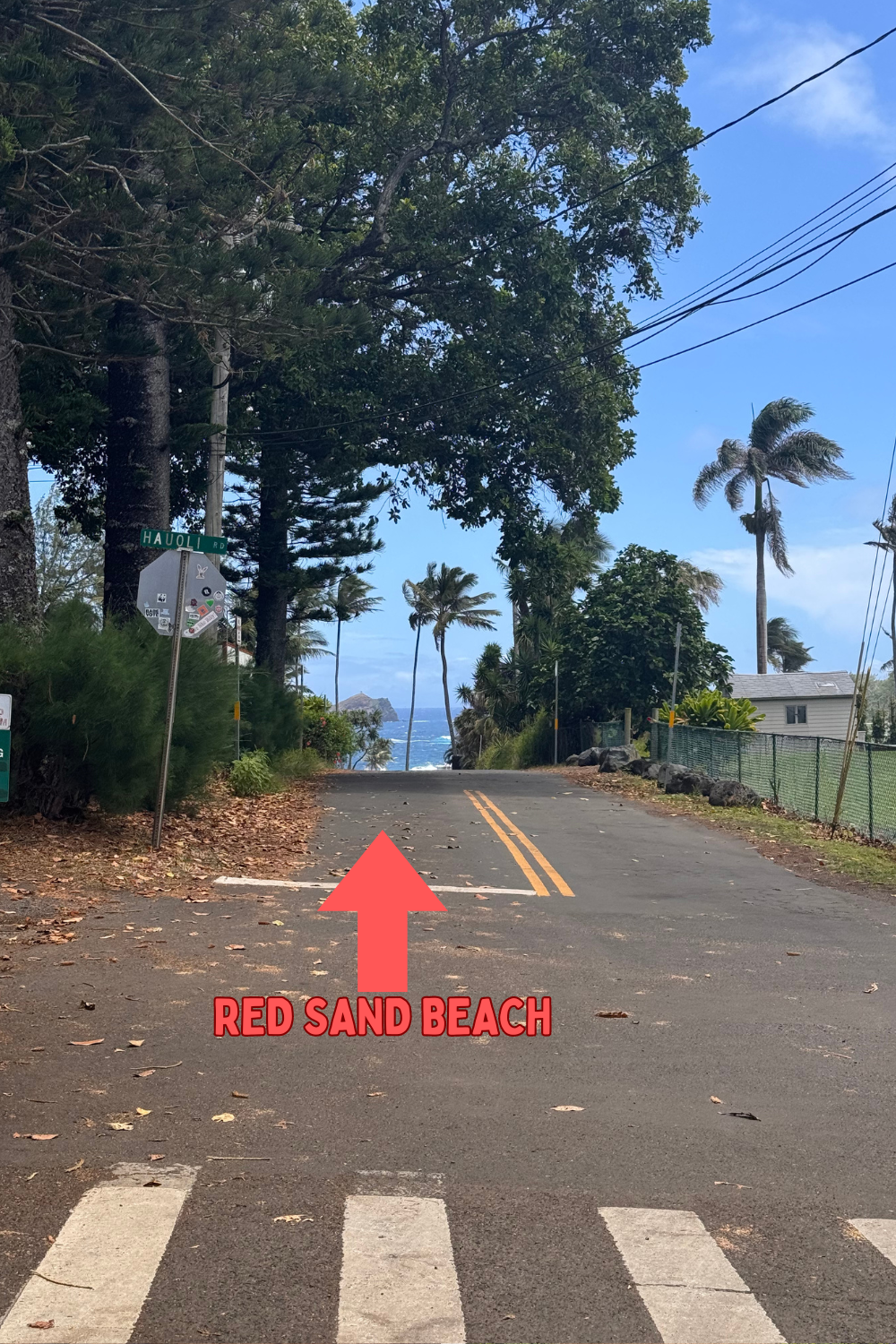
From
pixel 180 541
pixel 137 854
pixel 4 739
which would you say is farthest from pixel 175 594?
pixel 4 739

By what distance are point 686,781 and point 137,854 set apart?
1367 cm

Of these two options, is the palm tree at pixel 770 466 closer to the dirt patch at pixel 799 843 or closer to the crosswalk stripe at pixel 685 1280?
the dirt patch at pixel 799 843

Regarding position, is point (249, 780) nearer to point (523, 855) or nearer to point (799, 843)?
point (523, 855)

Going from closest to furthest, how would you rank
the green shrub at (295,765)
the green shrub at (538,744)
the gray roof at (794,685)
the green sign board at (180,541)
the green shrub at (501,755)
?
the green sign board at (180,541) < the green shrub at (295,765) < the green shrub at (538,744) < the green shrub at (501,755) < the gray roof at (794,685)

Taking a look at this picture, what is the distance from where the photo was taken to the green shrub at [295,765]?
2712 cm

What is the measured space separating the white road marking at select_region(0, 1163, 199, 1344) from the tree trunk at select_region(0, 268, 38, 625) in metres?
11.6

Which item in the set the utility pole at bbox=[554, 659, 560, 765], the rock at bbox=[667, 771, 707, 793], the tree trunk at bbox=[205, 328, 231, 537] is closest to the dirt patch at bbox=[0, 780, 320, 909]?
the tree trunk at bbox=[205, 328, 231, 537]

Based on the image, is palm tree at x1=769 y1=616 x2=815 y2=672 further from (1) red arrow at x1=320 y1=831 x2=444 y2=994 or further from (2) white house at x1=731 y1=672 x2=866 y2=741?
(1) red arrow at x1=320 y1=831 x2=444 y2=994

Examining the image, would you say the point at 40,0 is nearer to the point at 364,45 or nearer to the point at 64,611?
the point at 64,611

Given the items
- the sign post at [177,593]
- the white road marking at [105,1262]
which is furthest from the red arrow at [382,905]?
the white road marking at [105,1262]

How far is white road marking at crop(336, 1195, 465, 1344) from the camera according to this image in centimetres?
382

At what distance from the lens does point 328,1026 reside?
7312 mm

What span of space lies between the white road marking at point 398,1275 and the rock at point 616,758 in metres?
26.4

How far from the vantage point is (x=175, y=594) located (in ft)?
45.9
